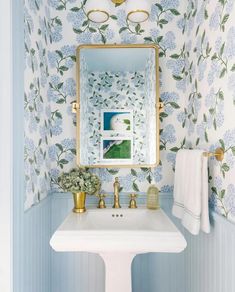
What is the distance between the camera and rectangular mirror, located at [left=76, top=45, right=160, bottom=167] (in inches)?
67.5

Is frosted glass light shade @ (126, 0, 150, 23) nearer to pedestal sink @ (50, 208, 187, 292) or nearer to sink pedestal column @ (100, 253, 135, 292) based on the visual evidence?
pedestal sink @ (50, 208, 187, 292)

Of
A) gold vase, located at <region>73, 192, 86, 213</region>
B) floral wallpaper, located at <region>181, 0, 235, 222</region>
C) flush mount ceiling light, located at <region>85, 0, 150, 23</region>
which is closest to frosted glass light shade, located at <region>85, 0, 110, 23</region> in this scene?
flush mount ceiling light, located at <region>85, 0, 150, 23</region>

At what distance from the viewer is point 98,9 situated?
158 centimetres

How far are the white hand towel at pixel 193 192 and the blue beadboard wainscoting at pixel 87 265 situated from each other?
13cm

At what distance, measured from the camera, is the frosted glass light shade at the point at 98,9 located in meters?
1.58

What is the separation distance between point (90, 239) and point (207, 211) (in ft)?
1.85

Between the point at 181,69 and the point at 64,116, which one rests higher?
the point at 181,69

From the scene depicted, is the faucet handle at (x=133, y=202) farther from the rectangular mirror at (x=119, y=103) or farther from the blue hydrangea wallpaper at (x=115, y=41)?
the rectangular mirror at (x=119, y=103)

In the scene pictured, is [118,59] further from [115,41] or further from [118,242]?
[118,242]

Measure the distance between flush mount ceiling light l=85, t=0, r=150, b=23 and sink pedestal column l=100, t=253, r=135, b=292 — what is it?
1.30 metres

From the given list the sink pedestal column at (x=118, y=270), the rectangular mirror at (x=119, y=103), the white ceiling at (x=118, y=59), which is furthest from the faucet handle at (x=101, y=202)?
the white ceiling at (x=118, y=59)

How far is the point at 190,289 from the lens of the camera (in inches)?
65.5

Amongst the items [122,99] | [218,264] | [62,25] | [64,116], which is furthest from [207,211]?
A: [62,25]

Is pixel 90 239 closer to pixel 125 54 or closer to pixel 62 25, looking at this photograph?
pixel 125 54
